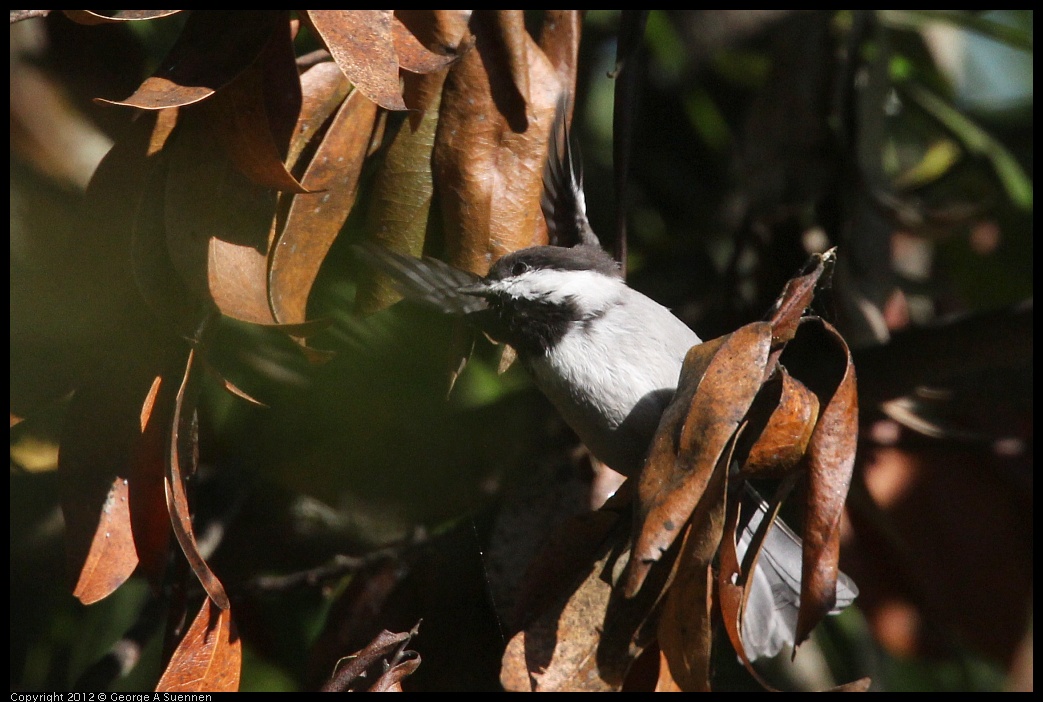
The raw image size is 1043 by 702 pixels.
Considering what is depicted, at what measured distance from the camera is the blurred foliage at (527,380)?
1575 millimetres

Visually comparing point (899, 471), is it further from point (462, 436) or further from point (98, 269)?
point (98, 269)

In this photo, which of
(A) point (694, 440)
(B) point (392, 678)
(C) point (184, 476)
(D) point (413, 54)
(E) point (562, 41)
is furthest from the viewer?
(E) point (562, 41)

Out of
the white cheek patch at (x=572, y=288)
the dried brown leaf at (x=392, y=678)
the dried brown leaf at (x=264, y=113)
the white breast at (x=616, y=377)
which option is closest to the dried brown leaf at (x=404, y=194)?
the dried brown leaf at (x=264, y=113)

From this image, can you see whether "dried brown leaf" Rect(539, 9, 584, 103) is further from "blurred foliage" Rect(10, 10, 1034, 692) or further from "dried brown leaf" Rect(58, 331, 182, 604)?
"dried brown leaf" Rect(58, 331, 182, 604)

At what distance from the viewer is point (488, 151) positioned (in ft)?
4.65

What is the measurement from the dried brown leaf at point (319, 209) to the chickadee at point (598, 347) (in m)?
0.20

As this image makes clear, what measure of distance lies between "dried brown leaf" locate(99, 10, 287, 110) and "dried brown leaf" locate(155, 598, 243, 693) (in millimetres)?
663

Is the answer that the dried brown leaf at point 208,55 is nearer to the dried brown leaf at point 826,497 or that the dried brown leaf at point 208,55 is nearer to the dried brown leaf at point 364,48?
the dried brown leaf at point 364,48

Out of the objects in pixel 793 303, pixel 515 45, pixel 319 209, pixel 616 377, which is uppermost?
pixel 515 45

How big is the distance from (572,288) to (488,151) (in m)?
0.38

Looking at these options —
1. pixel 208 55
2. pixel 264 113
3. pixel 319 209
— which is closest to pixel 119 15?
pixel 208 55

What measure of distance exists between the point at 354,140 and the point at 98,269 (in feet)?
1.37

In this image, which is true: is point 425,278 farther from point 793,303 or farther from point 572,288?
point 793,303

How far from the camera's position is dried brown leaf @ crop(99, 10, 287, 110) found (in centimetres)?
118
